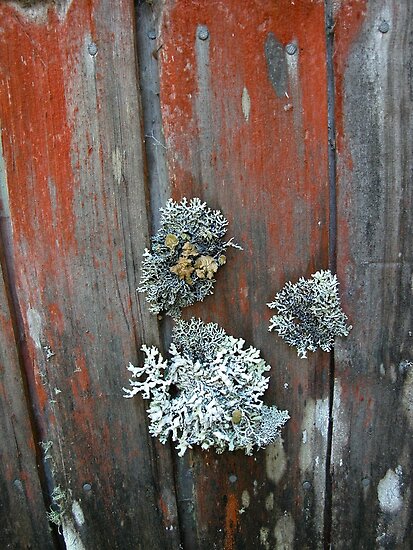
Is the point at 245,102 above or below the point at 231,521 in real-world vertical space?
above

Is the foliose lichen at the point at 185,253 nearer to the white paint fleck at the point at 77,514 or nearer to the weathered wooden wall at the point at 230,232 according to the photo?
the weathered wooden wall at the point at 230,232

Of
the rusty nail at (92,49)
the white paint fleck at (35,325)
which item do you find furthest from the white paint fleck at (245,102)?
the white paint fleck at (35,325)

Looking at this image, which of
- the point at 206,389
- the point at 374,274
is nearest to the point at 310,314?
the point at 374,274

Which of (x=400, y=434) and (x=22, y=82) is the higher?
(x=22, y=82)

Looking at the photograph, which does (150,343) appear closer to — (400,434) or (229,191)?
(229,191)

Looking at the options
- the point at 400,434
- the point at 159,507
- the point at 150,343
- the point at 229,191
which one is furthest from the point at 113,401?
the point at 400,434

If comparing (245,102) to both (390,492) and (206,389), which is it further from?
(390,492)
